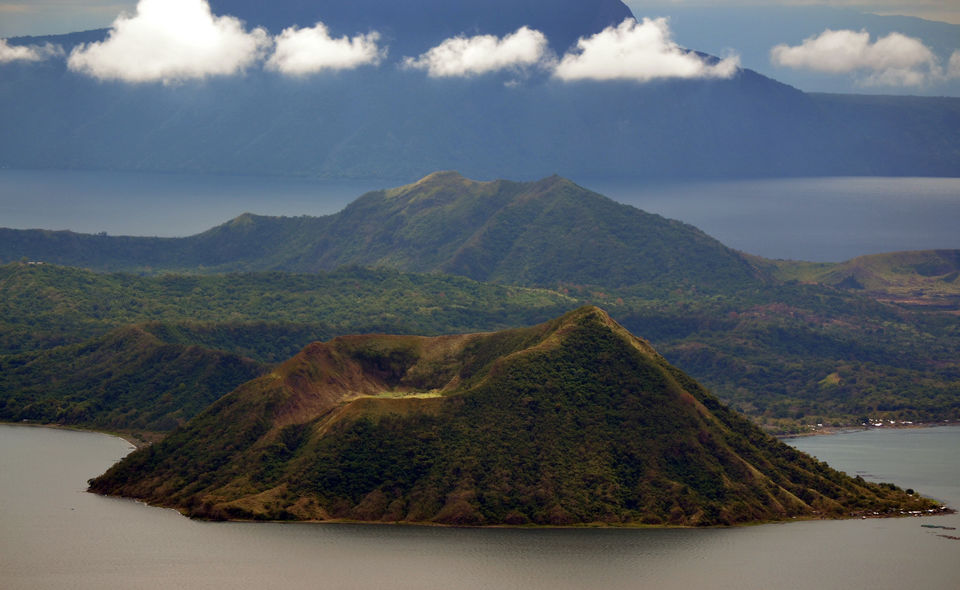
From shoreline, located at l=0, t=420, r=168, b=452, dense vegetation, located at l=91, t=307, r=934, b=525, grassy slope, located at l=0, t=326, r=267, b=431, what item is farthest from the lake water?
grassy slope, located at l=0, t=326, r=267, b=431

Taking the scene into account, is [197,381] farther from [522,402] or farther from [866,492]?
[866,492]

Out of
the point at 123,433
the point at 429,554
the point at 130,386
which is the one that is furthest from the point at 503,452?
the point at 130,386

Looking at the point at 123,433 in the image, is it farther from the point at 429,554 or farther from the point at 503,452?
the point at 429,554

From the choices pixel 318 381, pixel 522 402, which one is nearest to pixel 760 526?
pixel 522 402

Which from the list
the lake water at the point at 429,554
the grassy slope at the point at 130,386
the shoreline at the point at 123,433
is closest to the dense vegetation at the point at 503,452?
the lake water at the point at 429,554

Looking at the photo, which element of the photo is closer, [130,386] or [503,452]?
[503,452]

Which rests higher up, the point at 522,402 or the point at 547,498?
the point at 522,402
